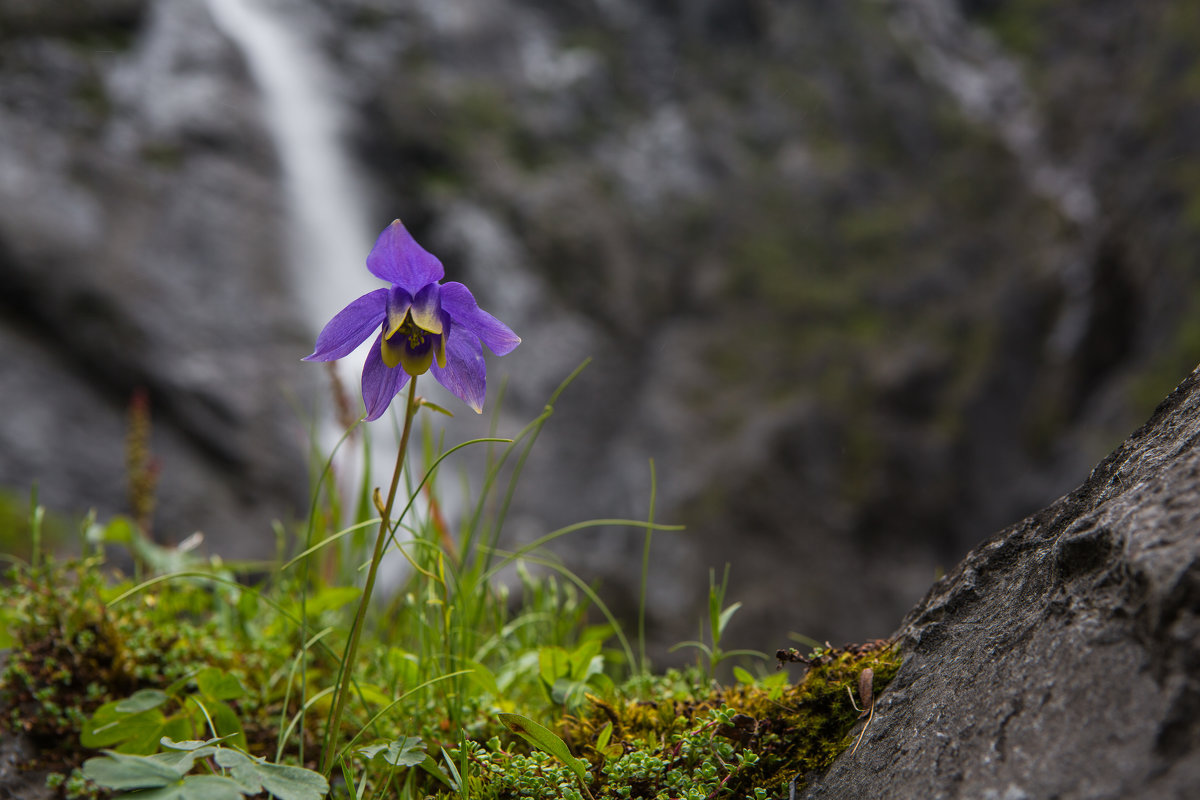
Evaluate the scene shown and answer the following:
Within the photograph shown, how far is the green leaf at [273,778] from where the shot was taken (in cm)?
86

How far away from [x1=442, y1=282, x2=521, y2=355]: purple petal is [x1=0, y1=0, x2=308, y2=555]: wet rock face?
17.9ft

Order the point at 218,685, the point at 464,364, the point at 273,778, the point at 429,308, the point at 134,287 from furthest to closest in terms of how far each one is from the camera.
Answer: the point at 134,287, the point at 218,685, the point at 464,364, the point at 429,308, the point at 273,778

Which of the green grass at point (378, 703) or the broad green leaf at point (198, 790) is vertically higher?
the green grass at point (378, 703)

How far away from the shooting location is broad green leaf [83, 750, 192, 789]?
76 cm

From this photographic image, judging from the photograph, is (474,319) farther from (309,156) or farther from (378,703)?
→ (309,156)

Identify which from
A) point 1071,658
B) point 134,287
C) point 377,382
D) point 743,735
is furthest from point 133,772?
point 134,287

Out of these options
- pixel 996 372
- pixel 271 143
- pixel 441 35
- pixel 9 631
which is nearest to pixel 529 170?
pixel 441 35

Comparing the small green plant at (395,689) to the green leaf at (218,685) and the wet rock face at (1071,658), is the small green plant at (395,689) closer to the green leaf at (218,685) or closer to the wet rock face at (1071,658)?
the green leaf at (218,685)

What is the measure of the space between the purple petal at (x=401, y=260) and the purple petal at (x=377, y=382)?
0.35ft

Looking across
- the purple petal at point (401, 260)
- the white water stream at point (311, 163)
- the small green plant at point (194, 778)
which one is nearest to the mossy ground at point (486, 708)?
Result: the small green plant at point (194, 778)

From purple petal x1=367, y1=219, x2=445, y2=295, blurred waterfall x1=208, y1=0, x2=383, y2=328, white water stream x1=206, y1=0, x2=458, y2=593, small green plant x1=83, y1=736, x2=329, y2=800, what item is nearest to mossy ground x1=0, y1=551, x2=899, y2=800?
small green plant x1=83, y1=736, x2=329, y2=800

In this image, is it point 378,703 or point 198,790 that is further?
point 378,703

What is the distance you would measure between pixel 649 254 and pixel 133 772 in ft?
29.7

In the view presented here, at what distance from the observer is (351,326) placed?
1.06 m
